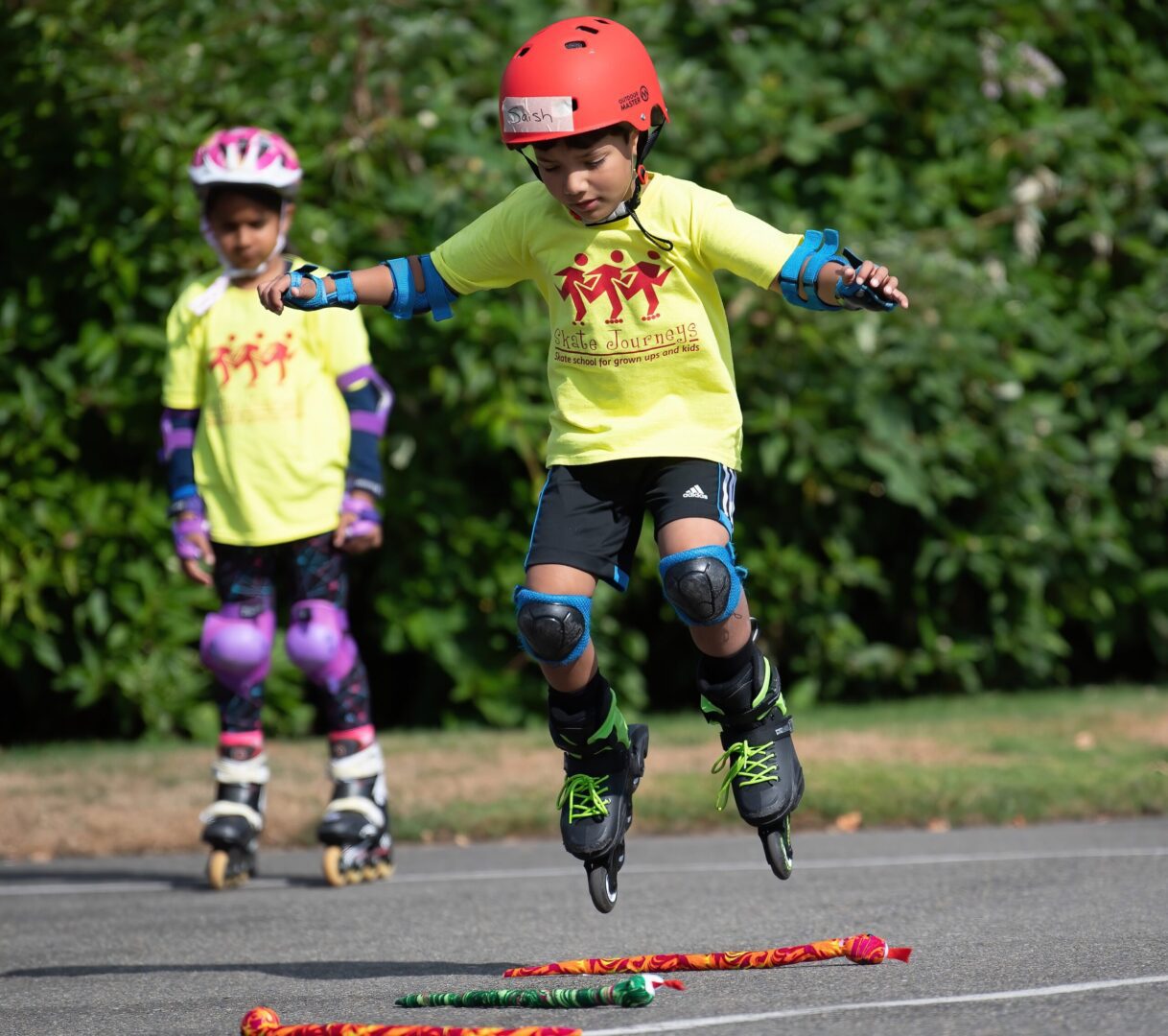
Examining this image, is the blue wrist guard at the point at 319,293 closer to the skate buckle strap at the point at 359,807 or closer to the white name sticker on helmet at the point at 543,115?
the white name sticker on helmet at the point at 543,115

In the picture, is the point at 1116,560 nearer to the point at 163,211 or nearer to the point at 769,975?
the point at 163,211

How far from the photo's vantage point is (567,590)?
14.9ft

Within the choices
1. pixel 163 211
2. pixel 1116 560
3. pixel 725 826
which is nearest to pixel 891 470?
pixel 1116 560

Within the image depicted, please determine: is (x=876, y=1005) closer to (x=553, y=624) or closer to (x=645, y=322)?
(x=553, y=624)

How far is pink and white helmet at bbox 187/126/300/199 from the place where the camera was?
6684mm

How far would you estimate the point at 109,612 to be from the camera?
362 inches

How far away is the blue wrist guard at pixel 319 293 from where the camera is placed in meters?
4.61

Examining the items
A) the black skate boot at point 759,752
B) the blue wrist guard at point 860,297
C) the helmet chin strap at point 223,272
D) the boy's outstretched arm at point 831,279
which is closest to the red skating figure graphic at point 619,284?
the boy's outstretched arm at point 831,279

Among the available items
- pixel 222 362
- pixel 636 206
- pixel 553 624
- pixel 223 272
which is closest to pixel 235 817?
pixel 222 362

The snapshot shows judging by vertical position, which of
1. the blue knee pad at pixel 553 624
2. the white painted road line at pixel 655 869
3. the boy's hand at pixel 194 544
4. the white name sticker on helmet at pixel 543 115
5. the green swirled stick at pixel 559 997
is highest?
the white name sticker on helmet at pixel 543 115

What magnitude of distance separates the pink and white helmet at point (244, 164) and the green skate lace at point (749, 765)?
3.11 meters

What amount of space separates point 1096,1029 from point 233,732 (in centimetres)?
404

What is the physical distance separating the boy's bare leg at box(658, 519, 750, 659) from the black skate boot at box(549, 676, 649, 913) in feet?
1.07

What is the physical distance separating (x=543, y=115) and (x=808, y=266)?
74 centimetres
